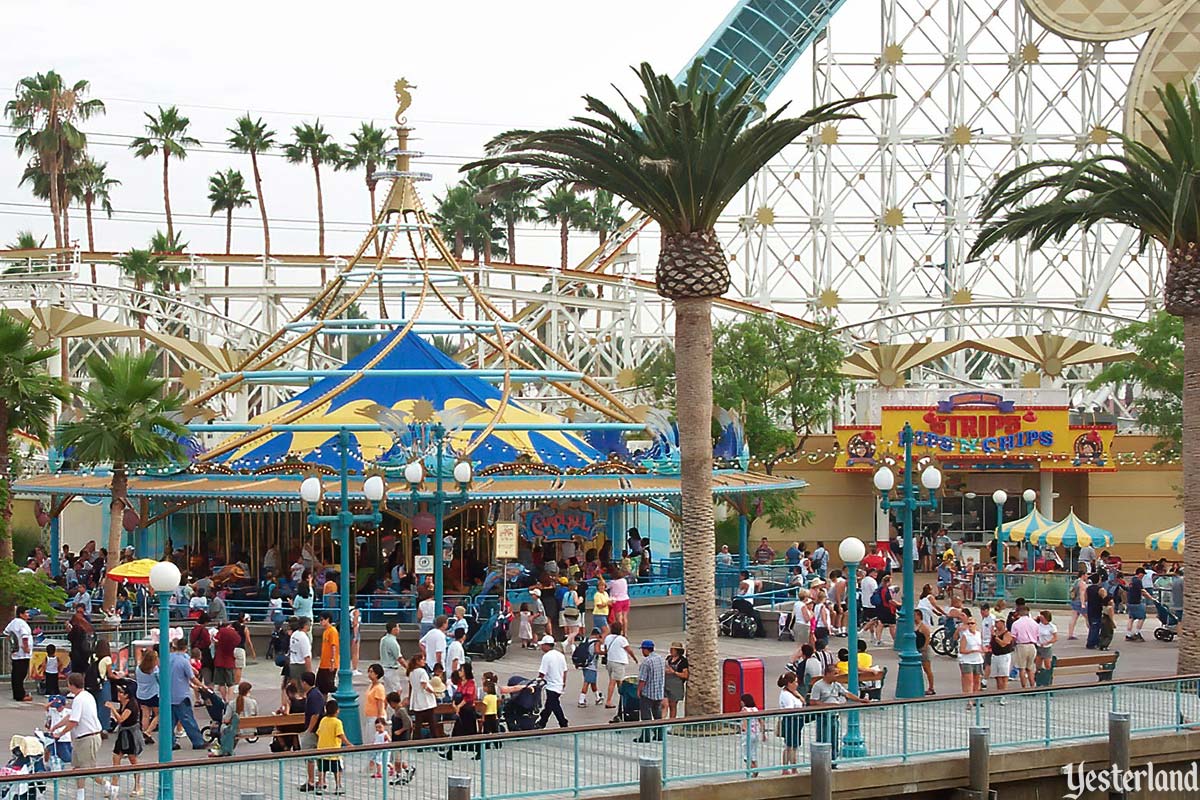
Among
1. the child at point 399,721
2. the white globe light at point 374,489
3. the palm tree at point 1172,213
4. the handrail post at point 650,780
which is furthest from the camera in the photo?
the white globe light at point 374,489

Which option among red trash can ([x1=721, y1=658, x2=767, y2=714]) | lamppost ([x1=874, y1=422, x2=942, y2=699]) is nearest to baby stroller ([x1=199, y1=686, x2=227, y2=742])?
red trash can ([x1=721, y1=658, x2=767, y2=714])

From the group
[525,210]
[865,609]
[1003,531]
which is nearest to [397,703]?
[865,609]

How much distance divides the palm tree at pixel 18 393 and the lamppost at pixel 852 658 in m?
13.4

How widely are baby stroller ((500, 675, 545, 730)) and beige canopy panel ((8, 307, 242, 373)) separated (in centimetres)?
3118

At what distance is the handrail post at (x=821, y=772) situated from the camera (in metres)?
17.6

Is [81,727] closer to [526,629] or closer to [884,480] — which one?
[884,480]

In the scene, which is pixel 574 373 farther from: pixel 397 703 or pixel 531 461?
pixel 397 703

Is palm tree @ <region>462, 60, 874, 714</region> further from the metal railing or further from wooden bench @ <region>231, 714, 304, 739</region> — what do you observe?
wooden bench @ <region>231, 714, 304, 739</region>

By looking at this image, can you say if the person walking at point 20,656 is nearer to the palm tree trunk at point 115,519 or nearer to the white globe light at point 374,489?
the white globe light at point 374,489

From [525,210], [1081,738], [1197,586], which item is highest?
[525,210]

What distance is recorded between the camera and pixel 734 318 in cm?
5634

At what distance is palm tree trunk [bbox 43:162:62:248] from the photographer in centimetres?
7354

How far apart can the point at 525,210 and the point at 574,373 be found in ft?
186

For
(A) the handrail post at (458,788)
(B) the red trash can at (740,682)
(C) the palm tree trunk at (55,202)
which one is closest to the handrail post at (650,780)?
(A) the handrail post at (458,788)
